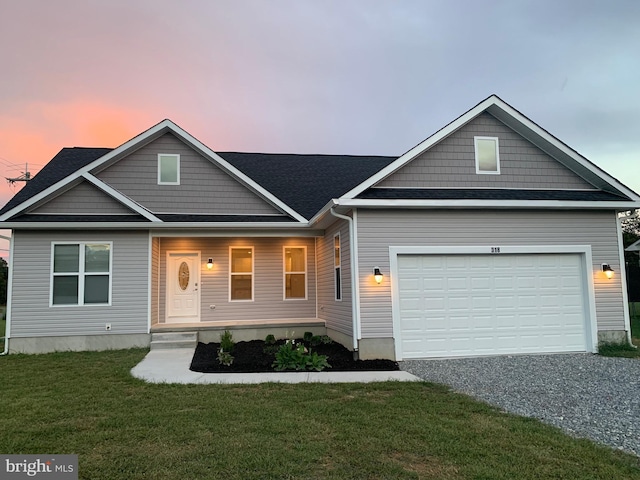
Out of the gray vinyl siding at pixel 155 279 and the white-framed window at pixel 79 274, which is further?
the gray vinyl siding at pixel 155 279

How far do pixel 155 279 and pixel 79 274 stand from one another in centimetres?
177

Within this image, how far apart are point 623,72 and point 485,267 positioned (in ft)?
32.9

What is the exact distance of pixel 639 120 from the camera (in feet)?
58.2

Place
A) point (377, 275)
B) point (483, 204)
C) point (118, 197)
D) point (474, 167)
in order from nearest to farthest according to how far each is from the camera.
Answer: point (377, 275), point (483, 204), point (474, 167), point (118, 197)

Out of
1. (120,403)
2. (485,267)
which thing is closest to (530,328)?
(485,267)

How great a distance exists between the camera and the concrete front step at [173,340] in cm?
1050

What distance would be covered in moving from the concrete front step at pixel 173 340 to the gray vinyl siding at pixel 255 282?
4.32ft

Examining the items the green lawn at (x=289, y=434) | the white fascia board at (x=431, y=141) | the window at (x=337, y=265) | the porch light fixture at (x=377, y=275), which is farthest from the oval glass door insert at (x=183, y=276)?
the white fascia board at (x=431, y=141)

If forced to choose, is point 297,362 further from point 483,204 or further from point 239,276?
point 483,204

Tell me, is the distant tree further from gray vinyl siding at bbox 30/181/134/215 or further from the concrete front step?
the concrete front step

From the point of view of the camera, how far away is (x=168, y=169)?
12.0 meters

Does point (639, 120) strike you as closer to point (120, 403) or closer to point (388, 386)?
point (388, 386)

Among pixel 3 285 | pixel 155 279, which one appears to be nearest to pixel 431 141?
pixel 155 279

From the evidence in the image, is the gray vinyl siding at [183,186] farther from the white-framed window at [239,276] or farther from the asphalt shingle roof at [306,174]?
the asphalt shingle roof at [306,174]
